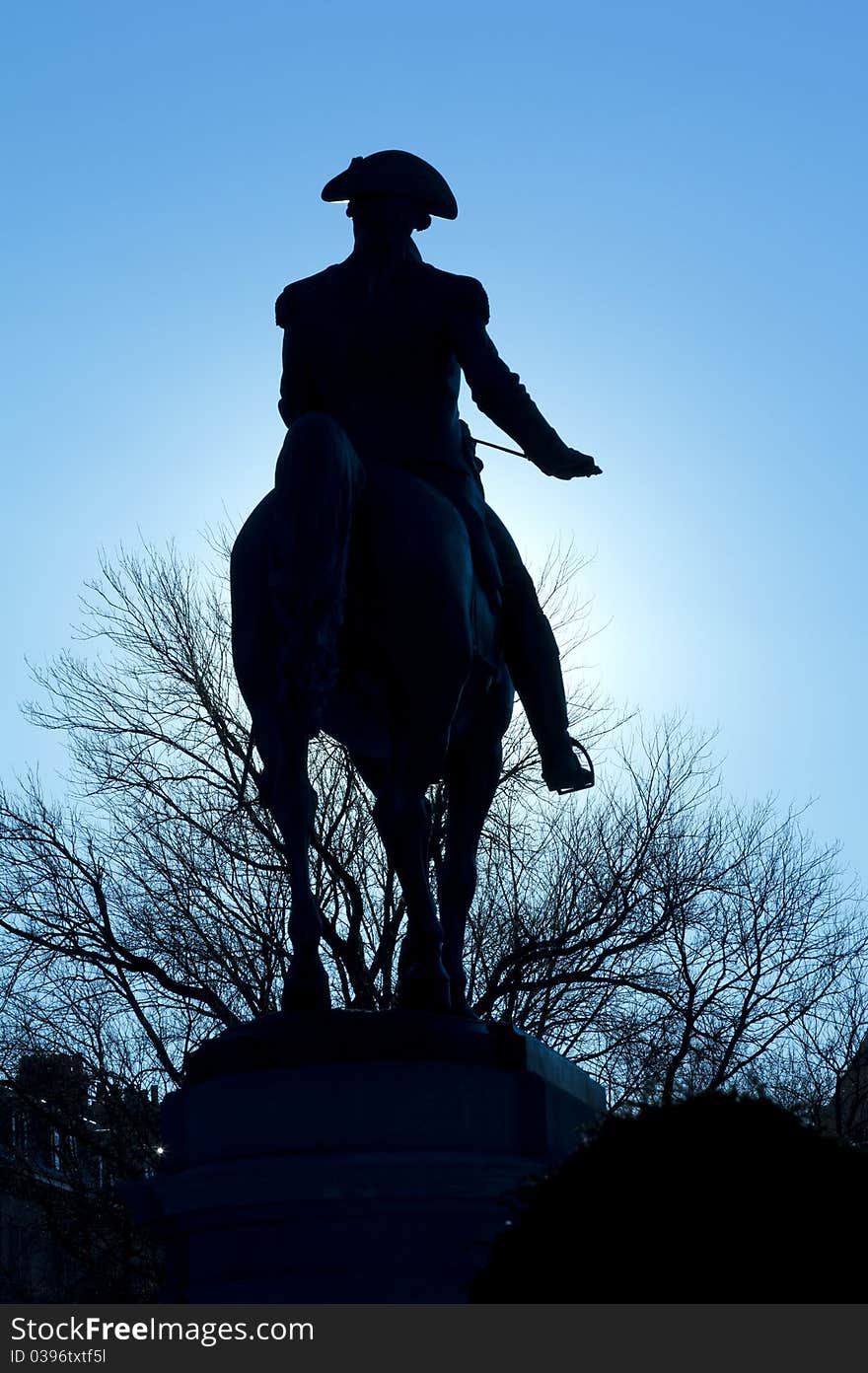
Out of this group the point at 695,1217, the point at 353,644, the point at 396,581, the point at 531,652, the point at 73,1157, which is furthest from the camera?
the point at 73,1157

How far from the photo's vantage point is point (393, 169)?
7031 mm

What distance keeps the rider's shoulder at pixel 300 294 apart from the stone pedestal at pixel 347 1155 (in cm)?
282

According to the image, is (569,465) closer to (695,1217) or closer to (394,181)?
(394,181)

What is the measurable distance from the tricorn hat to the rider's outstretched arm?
0.55 meters

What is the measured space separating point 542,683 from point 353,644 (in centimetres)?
106

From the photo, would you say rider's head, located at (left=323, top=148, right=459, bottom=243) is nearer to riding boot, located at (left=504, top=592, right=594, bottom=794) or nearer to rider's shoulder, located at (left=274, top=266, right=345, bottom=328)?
rider's shoulder, located at (left=274, top=266, right=345, bottom=328)

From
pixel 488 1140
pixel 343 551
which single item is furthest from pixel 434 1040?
pixel 343 551

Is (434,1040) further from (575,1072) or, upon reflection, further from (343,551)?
(343,551)

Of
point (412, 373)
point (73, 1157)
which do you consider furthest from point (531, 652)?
point (73, 1157)

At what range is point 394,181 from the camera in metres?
6.98

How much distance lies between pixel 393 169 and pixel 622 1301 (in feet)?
15.3

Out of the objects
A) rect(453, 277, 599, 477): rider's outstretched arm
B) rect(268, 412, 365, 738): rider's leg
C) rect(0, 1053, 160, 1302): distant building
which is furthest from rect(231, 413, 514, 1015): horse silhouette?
rect(0, 1053, 160, 1302): distant building

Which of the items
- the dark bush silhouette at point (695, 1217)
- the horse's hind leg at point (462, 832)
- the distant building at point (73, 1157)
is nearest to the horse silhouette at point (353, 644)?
the horse's hind leg at point (462, 832)

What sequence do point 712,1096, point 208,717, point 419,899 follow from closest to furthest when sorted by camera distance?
1. point 712,1096
2. point 419,899
3. point 208,717
